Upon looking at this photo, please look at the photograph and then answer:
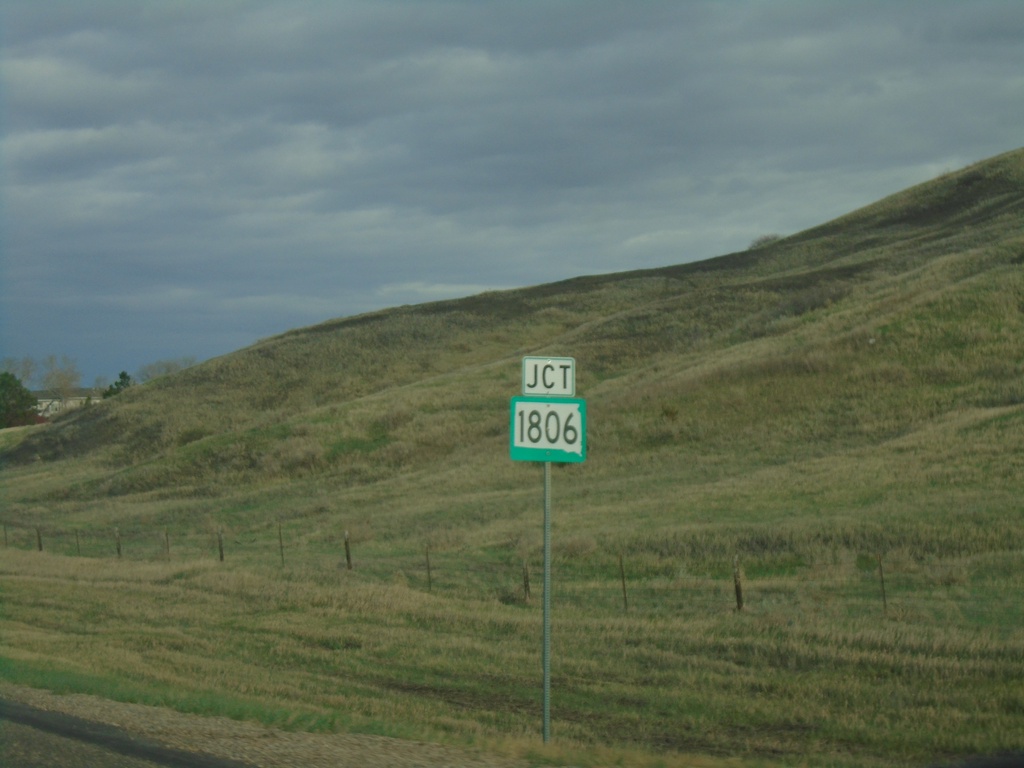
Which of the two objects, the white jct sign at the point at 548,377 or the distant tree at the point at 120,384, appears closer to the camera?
the white jct sign at the point at 548,377

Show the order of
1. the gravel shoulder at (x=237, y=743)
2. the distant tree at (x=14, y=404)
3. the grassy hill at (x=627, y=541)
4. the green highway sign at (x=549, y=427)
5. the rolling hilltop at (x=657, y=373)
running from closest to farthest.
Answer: the gravel shoulder at (x=237, y=743)
the green highway sign at (x=549, y=427)
the grassy hill at (x=627, y=541)
the rolling hilltop at (x=657, y=373)
the distant tree at (x=14, y=404)

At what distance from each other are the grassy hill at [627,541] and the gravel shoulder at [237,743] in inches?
23.3

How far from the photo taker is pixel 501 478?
40.7m

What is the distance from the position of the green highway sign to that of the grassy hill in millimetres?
2834

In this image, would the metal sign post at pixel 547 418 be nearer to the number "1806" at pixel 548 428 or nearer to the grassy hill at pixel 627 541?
the number "1806" at pixel 548 428

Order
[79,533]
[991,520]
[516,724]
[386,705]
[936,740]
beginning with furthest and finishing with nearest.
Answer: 1. [79,533]
2. [991,520]
3. [386,705]
4. [516,724]
5. [936,740]

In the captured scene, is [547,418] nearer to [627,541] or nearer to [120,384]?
A: [627,541]

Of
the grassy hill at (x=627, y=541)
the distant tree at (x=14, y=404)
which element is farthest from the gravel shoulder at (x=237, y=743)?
the distant tree at (x=14, y=404)

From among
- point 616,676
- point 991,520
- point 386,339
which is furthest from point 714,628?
point 386,339

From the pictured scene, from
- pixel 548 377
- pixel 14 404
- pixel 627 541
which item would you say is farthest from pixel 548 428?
pixel 14 404

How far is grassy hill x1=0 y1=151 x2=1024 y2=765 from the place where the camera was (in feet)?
42.2

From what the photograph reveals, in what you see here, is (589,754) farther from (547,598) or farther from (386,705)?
(386,705)

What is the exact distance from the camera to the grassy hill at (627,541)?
12.9 meters

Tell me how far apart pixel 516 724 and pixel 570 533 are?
15924mm
